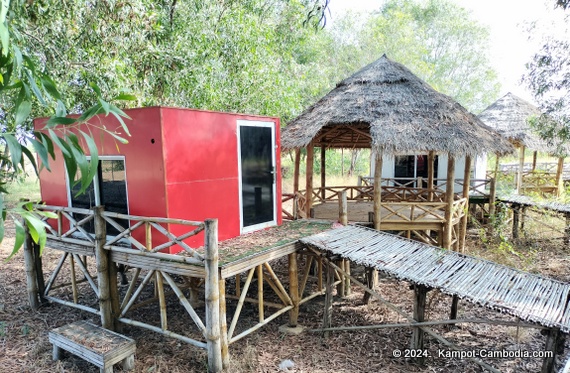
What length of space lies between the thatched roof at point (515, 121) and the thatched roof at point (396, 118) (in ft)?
17.4

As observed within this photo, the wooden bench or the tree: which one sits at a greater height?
the tree

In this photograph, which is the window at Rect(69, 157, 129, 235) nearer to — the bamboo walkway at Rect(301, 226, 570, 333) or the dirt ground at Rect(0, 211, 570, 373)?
the dirt ground at Rect(0, 211, 570, 373)

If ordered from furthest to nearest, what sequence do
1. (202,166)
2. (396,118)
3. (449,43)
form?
(449,43) < (396,118) < (202,166)

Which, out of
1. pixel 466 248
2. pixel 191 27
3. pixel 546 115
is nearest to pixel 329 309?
pixel 466 248

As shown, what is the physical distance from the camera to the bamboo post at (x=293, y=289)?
20.7 feet

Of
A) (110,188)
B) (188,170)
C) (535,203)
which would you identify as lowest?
(535,203)

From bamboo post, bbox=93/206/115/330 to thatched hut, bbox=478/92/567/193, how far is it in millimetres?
13483

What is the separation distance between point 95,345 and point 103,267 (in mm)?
1174

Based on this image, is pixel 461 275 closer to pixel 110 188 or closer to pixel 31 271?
pixel 110 188

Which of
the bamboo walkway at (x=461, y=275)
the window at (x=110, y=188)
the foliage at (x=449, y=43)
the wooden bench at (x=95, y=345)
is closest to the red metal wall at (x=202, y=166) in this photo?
the window at (x=110, y=188)

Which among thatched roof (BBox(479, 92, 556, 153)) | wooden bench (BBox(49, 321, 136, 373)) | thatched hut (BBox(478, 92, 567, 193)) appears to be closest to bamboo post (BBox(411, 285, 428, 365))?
wooden bench (BBox(49, 321, 136, 373))

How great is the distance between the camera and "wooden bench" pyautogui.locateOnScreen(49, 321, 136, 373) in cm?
478

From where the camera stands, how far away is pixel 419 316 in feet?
17.5

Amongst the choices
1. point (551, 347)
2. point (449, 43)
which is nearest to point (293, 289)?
point (551, 347)
